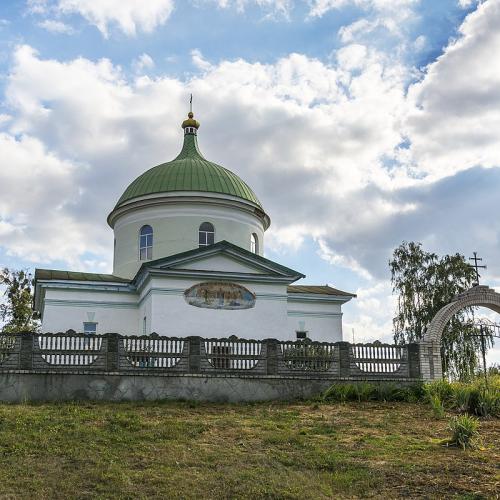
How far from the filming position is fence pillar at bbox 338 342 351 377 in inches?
800

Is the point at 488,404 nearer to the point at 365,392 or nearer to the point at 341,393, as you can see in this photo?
the point at 365,392

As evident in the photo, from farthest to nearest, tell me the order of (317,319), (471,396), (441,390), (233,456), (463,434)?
(317,319) < (441,390) < (471,396) < (463,434) < (233,456)

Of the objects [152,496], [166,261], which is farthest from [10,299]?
[152,496]

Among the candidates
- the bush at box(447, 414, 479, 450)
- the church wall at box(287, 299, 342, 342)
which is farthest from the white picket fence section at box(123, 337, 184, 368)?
the church wall at box(287, 299, 342, 342)

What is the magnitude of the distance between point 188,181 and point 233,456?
2019cm

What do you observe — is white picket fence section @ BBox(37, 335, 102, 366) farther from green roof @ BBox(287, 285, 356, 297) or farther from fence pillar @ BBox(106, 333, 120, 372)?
green roof @ BBox(287, 285, 356, 297)

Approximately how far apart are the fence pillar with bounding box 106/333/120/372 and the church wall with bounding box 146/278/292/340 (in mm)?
6038

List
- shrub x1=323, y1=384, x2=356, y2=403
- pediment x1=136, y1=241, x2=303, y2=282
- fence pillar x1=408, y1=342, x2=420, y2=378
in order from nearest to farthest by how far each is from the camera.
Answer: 1. shrub x1=323, y1=384, x2=356, y2=403
2. fence pillar x1=408, y1=342, x2=420, y2=378
3. pediment x1=136, y1=241, x2=303, y2=282

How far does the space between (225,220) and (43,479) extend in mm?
20983

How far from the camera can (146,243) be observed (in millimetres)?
30953

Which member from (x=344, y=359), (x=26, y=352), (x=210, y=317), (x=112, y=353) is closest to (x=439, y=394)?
(x=344, y=359)

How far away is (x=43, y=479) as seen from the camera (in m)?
10.8

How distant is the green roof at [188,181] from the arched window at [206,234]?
1513mm

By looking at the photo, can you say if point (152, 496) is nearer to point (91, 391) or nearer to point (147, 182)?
point (91, 391)
